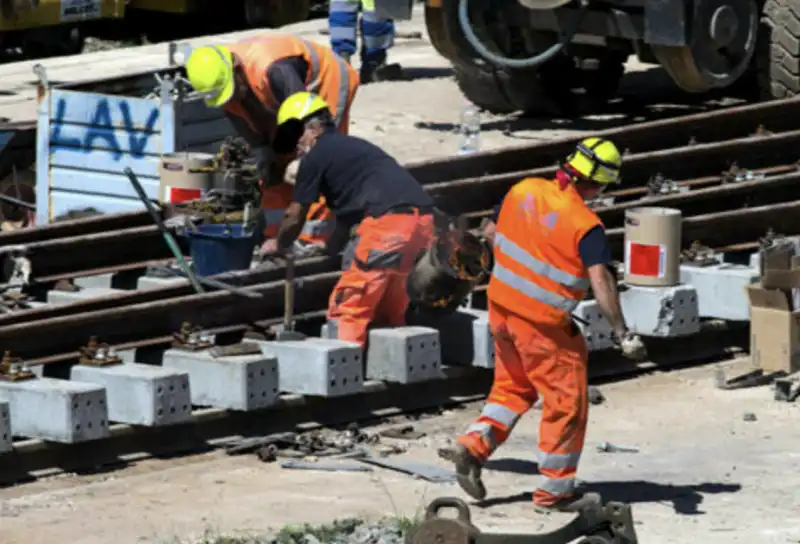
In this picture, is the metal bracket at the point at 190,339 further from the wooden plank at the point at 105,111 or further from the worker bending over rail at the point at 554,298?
the wooden plank at the point at 105,111

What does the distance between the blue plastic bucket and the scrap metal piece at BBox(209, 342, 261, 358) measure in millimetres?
1316

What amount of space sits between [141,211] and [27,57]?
1048cm

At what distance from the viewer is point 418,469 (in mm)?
11227

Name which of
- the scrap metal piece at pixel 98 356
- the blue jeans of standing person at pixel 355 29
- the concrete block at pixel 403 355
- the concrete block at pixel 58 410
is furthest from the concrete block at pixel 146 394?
the blue jeans of standing person at pixel 355 29

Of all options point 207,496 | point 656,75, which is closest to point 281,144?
point 207,496

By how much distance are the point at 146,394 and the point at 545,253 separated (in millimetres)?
2196

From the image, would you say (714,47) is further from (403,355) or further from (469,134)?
(403,355)

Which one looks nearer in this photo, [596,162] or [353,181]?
[596,162]

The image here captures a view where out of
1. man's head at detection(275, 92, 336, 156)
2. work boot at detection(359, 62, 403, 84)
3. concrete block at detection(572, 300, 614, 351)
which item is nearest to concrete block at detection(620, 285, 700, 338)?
concrete block at detection(572, 300, 614, 351)

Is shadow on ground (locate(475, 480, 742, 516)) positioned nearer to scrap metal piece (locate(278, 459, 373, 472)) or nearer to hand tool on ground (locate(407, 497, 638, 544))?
scrap metal piece (locate(278, 459, 373, 472))

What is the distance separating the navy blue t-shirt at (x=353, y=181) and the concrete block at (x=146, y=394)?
56.1 inches

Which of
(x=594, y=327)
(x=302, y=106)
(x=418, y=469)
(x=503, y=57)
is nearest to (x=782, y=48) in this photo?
(x=503, y=57)

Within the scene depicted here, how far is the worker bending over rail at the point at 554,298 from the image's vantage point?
10375 mm

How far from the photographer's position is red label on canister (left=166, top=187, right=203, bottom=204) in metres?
14.2
